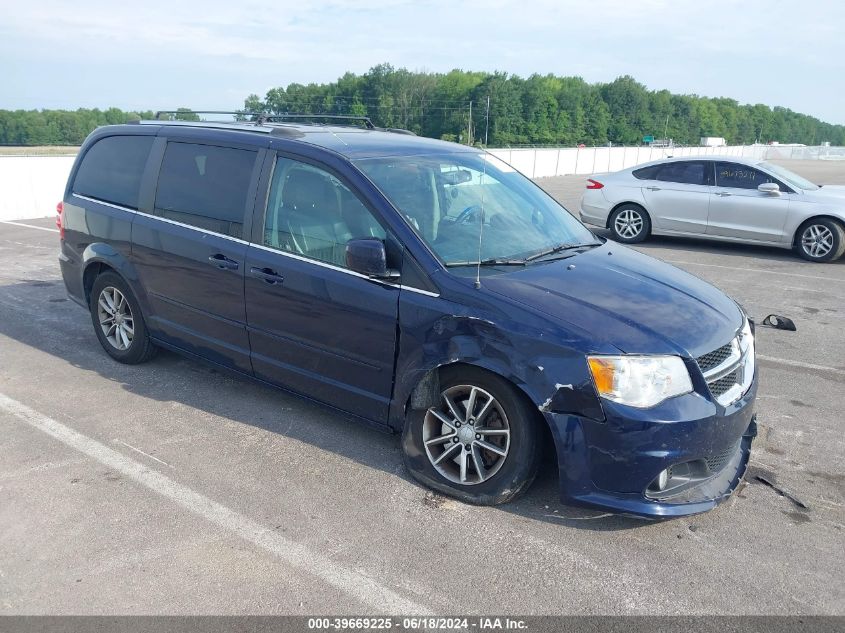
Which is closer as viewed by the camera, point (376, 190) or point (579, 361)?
point (579, 361)

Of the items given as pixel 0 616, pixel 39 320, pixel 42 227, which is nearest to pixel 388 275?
pixel 0 616

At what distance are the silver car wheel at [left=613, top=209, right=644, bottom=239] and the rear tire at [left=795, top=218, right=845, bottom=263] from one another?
2.43 m

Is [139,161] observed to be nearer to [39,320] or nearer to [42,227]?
[39,320]

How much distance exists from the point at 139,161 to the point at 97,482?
2619mm

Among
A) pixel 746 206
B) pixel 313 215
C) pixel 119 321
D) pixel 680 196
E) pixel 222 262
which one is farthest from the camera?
pixel 680 196

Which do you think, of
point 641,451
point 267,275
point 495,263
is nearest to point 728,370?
point 641,451

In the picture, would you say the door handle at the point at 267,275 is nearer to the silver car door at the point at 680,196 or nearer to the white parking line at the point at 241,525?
the white parking line at the point at 241,525

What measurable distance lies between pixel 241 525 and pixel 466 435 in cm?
120

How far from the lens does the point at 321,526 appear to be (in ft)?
11.3

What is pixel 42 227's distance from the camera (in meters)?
14.2

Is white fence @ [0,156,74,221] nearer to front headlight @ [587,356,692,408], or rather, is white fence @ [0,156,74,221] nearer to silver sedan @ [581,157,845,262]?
silver sedan @ [581,157,845,262]

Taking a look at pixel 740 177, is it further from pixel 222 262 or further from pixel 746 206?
pixel 222 262

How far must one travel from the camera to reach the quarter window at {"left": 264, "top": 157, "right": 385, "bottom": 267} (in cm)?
403

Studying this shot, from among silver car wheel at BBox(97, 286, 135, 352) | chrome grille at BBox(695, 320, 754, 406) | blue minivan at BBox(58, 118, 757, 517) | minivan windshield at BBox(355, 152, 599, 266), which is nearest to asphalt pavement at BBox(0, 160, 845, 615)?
blue minivan at BBox(58, 118, 757, 517)
